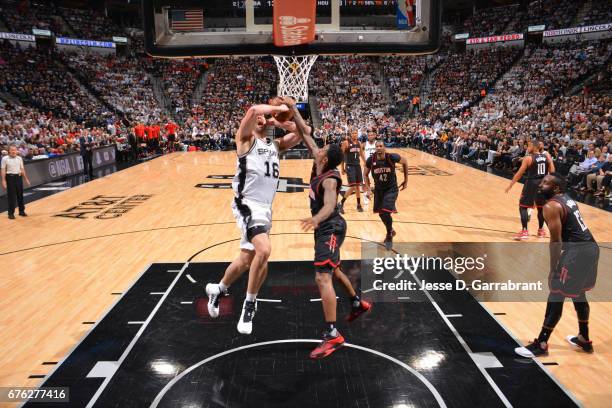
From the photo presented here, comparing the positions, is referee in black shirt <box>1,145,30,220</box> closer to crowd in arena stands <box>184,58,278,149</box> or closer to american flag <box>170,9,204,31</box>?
Result: american flag <box>170,9,204,31</box>

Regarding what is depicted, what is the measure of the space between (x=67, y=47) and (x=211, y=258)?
33303mm

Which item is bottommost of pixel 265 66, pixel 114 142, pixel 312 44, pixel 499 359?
pixel 499 359

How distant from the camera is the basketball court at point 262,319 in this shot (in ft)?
12.8

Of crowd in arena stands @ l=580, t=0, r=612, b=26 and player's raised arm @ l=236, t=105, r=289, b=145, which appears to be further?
crowd in arena stands @ l=580, t=0, r=612, b=26

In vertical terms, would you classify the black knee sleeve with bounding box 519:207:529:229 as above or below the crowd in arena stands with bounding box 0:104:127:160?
below

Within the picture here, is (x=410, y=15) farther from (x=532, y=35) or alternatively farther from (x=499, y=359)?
(x=532, y=35)

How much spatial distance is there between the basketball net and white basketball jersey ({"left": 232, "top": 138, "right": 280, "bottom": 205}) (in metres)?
8.08

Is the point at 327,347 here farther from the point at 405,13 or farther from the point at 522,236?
the point at 405,13

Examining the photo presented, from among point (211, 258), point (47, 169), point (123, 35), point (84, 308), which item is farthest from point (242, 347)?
point (123, 35)

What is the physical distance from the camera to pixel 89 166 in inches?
645

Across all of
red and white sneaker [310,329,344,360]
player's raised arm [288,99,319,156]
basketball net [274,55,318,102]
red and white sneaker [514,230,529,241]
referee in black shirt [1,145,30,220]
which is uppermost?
basketball net [274,55,318,102]

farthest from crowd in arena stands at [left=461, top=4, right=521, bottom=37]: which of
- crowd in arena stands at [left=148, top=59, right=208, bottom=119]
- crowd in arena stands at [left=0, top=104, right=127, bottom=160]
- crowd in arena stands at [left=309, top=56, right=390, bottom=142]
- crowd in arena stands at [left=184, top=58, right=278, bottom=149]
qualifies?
crowd in arena stands at [left=0, top=104, right=127, bottom=160]

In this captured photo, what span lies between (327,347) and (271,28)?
21.8 ft

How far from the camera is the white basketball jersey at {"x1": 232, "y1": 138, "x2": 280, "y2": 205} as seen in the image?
444 centimetres
